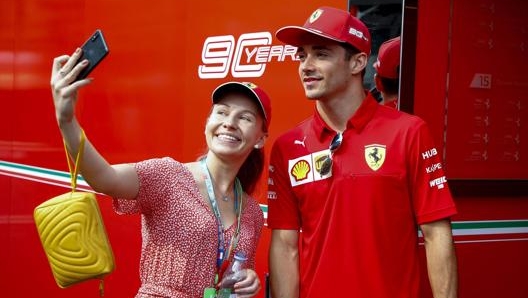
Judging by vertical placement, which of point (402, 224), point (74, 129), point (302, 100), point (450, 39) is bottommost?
point (402, 224)

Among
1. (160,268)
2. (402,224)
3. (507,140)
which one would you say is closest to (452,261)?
(402,224)

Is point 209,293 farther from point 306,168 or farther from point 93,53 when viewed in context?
point 93,53

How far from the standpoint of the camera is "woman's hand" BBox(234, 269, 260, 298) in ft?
8.27

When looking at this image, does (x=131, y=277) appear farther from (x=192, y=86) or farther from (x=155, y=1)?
(x=155, y=1)

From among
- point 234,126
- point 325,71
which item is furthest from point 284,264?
point 325,71

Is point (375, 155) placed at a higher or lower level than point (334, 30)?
lower

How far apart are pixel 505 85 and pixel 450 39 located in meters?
0.39

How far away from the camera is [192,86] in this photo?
3734 mm

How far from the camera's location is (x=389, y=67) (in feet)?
9.91

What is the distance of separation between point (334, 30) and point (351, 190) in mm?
457

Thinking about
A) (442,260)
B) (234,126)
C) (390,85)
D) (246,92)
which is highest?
(390,85)

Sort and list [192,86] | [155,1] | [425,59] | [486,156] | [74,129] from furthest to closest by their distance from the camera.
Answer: [155,1] < [192,86] < [486,156] < [425,59] < [74,129]

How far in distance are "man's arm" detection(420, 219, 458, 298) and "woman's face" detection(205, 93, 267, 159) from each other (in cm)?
55

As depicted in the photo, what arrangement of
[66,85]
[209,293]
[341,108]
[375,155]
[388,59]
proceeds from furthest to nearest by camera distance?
1. [388,59]
2. [341,108]
3. [375,155]
4. [209,293]
5. [66,85]
